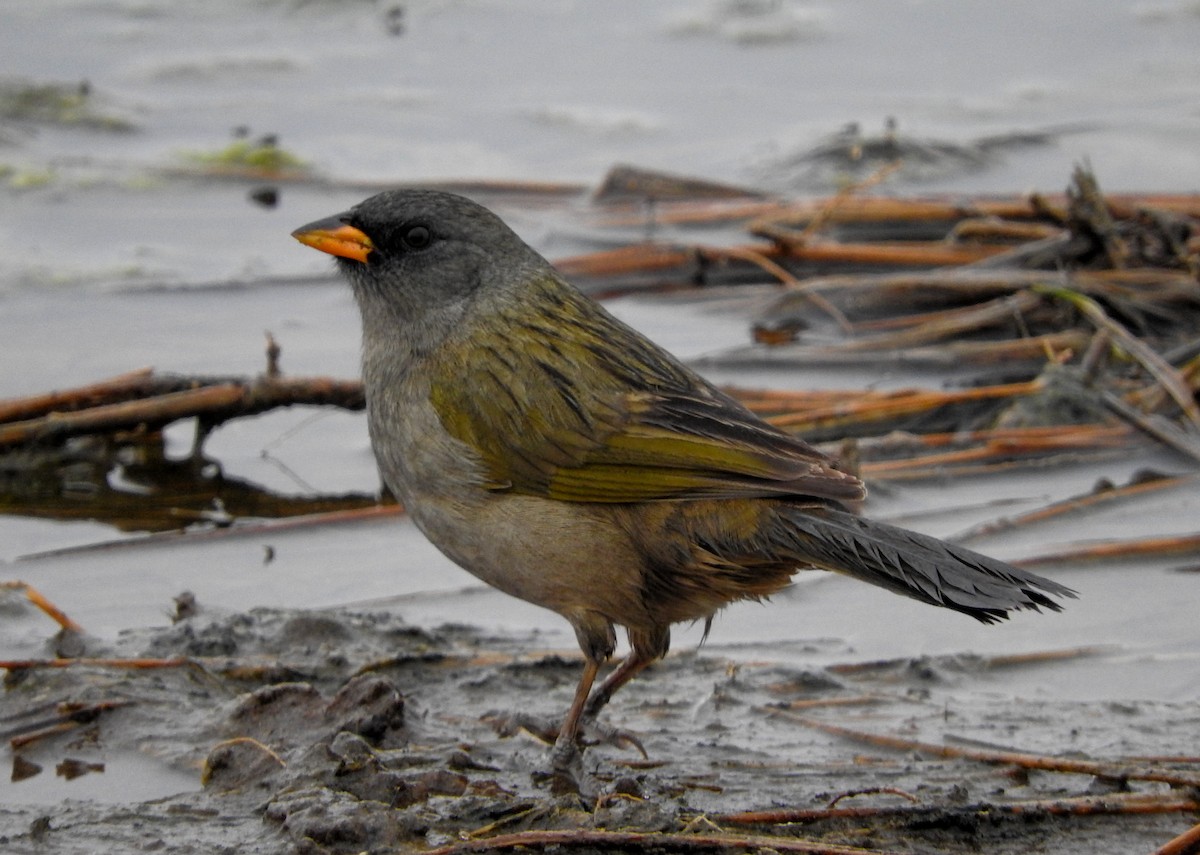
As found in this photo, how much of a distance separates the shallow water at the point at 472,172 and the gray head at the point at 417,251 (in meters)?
1.01

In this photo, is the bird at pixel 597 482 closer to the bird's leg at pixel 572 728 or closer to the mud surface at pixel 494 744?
the bird's leg at pixel 572 728

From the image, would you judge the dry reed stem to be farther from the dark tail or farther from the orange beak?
the orange beak

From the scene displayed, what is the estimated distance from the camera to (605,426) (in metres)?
4.34

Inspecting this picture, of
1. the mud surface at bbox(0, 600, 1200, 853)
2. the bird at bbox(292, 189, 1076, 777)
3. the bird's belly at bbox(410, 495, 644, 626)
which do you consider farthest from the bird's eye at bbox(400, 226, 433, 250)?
the mud surface at bbox(0, 600, 1200, 853)

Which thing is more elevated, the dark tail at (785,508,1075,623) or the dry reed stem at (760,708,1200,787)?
the dark tail at (785,508,1075,623)

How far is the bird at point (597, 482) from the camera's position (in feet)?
13.4

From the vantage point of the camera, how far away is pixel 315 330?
777 cm

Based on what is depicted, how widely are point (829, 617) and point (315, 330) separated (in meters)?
3.50

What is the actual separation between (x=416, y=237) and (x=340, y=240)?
222 mm

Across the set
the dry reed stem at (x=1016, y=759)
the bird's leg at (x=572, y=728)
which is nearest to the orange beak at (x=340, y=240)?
the bird's leg at (x=572, y=728)

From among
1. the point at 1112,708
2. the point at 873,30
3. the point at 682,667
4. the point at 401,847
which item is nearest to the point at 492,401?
the point at 682,667

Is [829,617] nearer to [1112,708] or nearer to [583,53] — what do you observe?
[1112,708]

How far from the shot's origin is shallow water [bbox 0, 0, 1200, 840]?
16.9ft

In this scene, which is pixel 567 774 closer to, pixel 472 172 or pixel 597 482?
pixel 597 482
